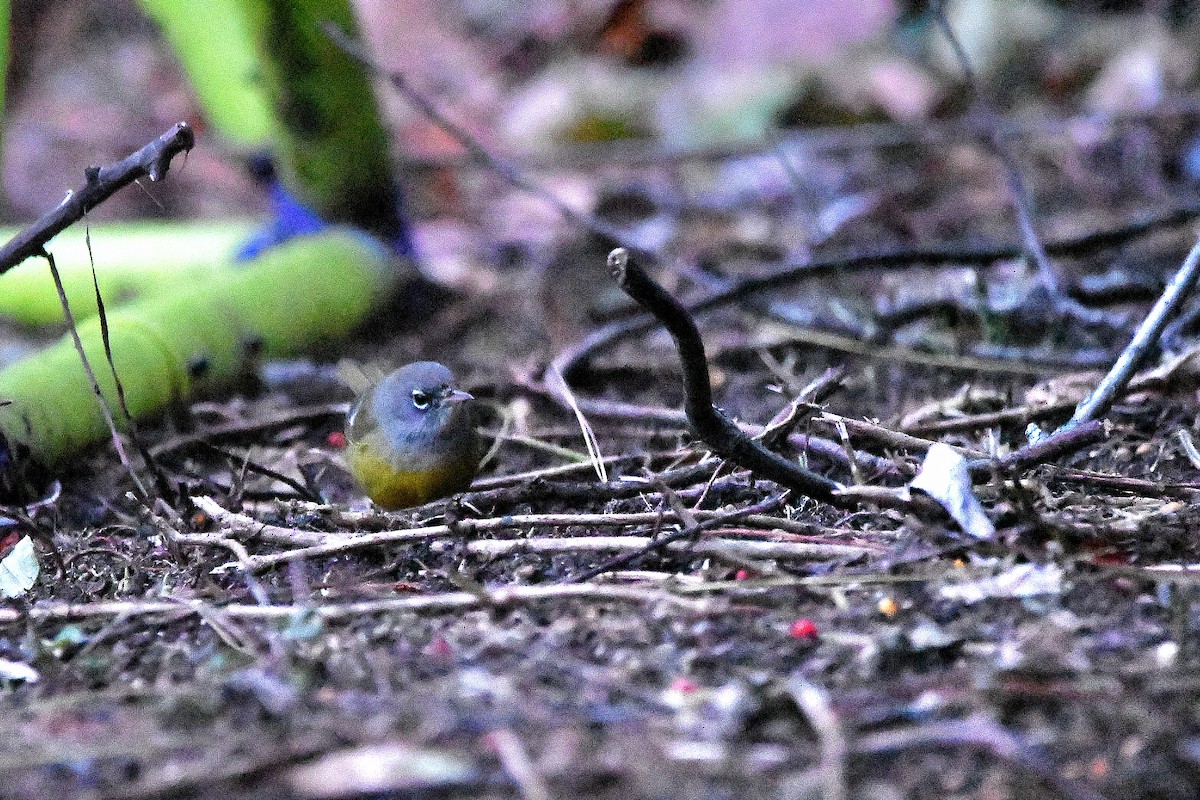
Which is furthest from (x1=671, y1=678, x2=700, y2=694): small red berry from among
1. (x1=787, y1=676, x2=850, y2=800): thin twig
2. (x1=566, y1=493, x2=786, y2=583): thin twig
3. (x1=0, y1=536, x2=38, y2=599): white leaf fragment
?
(x1=0, y1=536, x2=38, y2=599): white leaf fragment

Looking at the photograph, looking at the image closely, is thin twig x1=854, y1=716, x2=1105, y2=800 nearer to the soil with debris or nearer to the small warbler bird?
the soil with debris

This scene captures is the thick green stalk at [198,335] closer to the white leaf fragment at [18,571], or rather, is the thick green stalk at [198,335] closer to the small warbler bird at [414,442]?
the white leaf fragment at [18,571]

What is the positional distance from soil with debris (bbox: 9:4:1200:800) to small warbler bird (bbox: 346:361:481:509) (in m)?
0.09

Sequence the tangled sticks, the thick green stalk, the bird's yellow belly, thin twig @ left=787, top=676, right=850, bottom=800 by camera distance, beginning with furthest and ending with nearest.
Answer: the thick green stalk → the bird's yellow belly → the tangled sticks → thin twig @ left=787, top=676, right=850, bottom=800

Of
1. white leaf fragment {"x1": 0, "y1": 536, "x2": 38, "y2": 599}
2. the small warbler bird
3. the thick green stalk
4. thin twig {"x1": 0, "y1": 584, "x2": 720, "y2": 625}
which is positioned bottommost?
thin twig {"x1": 0, "y1": 584, "x2": 720, "y2": 625}

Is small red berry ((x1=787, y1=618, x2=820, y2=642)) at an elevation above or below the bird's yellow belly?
below

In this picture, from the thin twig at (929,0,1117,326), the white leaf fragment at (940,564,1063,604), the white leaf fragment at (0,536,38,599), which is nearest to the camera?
the white leaf fragment at (940,564,1063,604)

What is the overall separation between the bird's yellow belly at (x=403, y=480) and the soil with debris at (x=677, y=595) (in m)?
0.06

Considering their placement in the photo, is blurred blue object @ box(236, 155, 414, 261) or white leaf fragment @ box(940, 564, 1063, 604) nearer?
white leaf fragment @ box(940, 564, 1063, 604)

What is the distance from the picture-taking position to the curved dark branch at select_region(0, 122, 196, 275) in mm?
2699

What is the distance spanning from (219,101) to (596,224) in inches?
92.2

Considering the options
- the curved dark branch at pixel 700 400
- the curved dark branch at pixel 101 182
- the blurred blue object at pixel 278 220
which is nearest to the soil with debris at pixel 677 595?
the curved dark branch at pixel 700 400

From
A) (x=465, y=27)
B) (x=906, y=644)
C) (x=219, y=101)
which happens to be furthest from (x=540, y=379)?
(x=465, y=27)

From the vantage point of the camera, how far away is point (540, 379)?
4.57 metres
